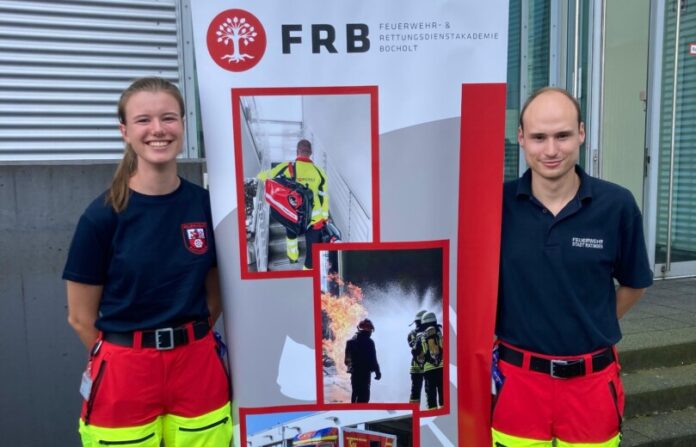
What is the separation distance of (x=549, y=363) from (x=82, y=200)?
2.38m

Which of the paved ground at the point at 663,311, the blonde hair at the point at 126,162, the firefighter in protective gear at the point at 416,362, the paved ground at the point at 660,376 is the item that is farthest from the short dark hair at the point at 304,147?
the paved ground at the point at 663,311

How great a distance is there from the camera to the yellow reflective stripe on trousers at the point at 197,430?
178 cm

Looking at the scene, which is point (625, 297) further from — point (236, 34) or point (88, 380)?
point (88, 380)

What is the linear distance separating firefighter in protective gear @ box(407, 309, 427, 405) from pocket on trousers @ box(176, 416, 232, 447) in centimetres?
60

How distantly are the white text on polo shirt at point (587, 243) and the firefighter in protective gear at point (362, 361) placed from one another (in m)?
0.69

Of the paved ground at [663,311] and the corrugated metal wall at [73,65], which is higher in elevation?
the corrugated metal wall at [73,65]

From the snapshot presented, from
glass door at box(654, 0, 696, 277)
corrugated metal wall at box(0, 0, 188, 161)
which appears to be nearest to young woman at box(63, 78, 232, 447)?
corrugated metal wall at box(0, 0, 188, 161)

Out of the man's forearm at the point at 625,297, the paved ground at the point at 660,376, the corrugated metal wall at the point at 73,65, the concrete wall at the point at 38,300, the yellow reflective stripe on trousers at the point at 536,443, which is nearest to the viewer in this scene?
the yellow reflective stripe on trousers at the point at 536,443

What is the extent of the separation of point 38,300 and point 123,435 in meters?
Answer: 1.57

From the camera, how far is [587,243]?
1791 mm

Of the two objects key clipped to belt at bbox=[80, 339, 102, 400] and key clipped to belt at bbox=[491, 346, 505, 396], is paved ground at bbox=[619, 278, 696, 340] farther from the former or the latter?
key clipped to belt at bbox=[80, 339, 102, 400]

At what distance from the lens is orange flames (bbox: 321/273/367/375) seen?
6.05 feet

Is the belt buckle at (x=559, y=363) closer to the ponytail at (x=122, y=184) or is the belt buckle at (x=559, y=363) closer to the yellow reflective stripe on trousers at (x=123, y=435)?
the yellow reflective stripe on trousers at (x=123, y=435)

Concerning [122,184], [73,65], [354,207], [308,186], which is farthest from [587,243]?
[73,65]
